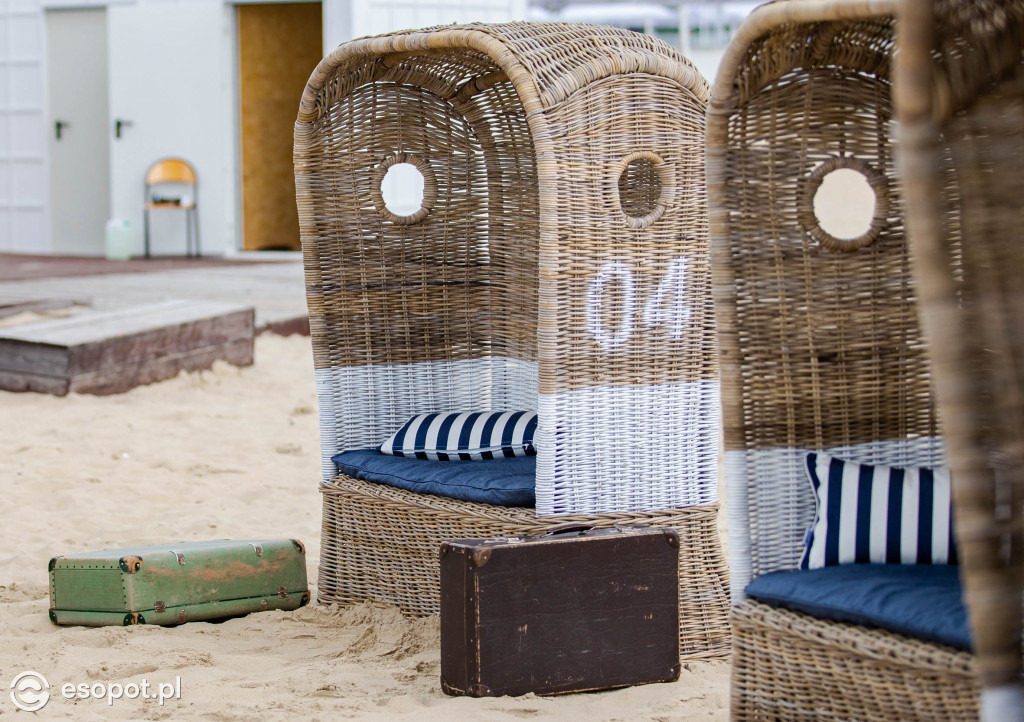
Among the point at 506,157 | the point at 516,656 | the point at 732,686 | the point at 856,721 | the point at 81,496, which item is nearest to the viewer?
the point at 856,721

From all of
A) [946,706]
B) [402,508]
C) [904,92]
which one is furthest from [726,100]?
[402,508]

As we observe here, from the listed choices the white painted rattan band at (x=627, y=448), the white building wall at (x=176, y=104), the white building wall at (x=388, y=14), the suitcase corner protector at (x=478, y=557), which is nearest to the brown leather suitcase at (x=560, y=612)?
the suitcase corner protector at (x=478, y=557)

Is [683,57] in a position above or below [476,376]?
above

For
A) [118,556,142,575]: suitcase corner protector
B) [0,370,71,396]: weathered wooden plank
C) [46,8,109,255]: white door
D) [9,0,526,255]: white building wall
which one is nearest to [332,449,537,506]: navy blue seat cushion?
[118,556,142,575]: suitcase corner protector

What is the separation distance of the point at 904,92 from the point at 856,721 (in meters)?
0.97

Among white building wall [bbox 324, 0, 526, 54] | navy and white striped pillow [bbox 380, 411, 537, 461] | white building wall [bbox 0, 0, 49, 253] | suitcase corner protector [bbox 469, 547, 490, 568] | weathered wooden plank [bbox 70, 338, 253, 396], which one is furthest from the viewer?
white building wall [bbox 0, 0, 49, 253]

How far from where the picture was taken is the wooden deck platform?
4.96 metres

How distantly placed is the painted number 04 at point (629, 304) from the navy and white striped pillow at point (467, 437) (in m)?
0.47

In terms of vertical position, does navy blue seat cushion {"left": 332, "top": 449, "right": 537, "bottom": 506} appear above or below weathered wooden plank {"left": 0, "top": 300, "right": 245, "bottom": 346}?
below

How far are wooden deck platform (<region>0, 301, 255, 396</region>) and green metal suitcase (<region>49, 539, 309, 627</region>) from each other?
2.46m

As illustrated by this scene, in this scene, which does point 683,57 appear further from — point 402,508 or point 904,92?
point 904,92

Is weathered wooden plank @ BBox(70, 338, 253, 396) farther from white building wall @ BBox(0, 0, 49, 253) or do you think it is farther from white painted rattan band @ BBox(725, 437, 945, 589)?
white building wall @ BBox(0, 0, 49, 253)

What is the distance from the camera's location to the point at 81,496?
149 inches

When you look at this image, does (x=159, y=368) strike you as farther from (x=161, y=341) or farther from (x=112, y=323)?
(x=112, y=323)
